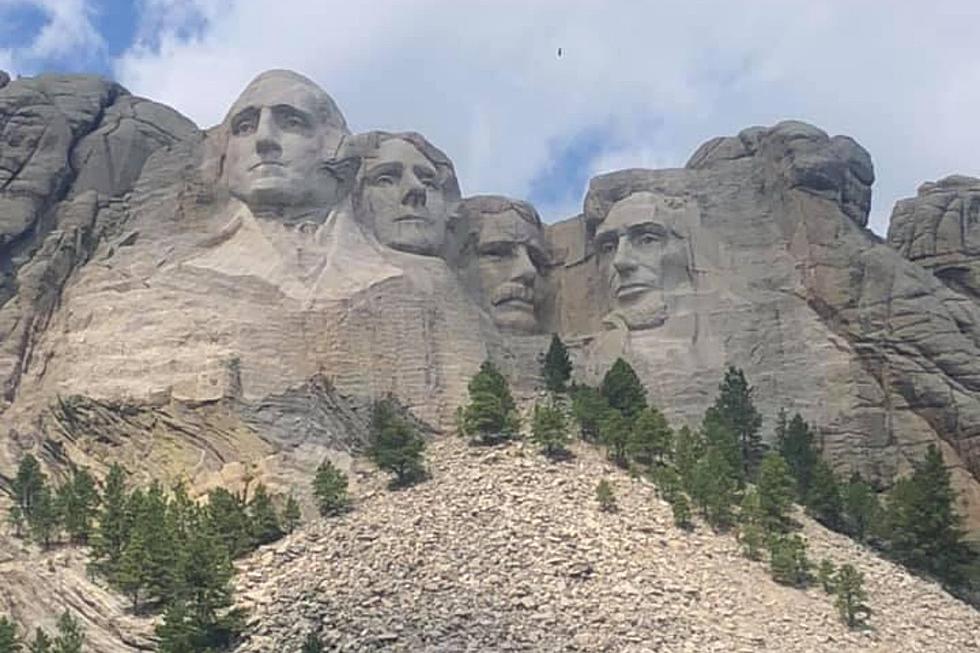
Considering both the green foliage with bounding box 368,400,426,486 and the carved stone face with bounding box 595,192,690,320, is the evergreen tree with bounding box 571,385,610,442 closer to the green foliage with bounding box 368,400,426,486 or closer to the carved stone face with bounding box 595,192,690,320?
the green foliage with bounding box 368,400,426,486

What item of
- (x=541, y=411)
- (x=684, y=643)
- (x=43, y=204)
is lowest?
(x=684, y=643)

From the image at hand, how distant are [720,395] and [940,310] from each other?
3.12 meters

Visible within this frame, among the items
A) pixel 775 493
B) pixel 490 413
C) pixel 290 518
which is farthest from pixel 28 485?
pixel 775 493

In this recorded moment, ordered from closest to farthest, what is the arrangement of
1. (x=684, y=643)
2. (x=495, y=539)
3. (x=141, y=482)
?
(x=684, y=643) → (x=495, y=539) → (x=141, y=482)

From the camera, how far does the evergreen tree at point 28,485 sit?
120ft

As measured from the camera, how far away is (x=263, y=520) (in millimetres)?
35469

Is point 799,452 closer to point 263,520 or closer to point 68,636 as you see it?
point 263,520

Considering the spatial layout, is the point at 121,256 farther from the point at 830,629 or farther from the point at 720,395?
the point at 830,629

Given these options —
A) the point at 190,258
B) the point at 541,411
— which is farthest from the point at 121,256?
the point at 541,411

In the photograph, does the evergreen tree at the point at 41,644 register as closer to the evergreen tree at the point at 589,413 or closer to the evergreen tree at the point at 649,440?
the evergreen tree at the point at 589,413

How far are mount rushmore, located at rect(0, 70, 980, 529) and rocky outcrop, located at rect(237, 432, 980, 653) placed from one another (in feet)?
7.82

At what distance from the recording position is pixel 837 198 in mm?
41719

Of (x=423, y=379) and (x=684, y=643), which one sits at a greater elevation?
(x=423, y=379)

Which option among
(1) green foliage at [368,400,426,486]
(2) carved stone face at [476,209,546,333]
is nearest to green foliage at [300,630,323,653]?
(1) green foliage at [368,400,426,486]
